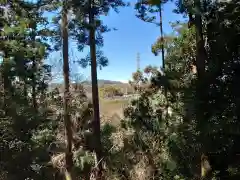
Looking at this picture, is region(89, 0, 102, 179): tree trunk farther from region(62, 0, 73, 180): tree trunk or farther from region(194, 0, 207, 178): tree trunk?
region(194, 0, 207, 178): tree trunk

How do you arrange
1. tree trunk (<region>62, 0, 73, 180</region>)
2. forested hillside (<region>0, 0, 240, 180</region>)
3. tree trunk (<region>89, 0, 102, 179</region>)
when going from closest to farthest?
forested hillside (<region>0, 0, 240, 180</region>) → tree trunk (<region>62, 0, 73, 180</region>) → tree trunk (<region>89, 0, 102, 179</region>)

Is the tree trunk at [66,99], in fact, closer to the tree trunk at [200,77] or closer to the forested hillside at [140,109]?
the forested hillside at [140,109]

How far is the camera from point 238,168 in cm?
1336

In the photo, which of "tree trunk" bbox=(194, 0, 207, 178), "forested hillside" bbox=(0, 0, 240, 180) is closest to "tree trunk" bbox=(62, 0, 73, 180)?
"forested hillside" bbox=(0, 0, 240, 180)

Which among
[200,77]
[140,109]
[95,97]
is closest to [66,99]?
[95,97]

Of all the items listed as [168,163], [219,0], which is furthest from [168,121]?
[219,0]

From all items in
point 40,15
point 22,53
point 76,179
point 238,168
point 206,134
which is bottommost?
point 76,179

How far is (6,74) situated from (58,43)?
2859mm

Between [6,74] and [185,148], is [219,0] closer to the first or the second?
[185,148]

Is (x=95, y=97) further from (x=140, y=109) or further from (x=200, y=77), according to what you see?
(x=200, y=77)

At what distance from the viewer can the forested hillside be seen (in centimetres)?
1329

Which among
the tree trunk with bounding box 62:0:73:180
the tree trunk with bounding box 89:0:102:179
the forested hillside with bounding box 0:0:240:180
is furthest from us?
the tree trunk with bounding box 89:0:102:179

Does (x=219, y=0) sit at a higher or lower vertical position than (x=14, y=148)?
higher

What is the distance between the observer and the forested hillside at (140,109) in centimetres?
1329
